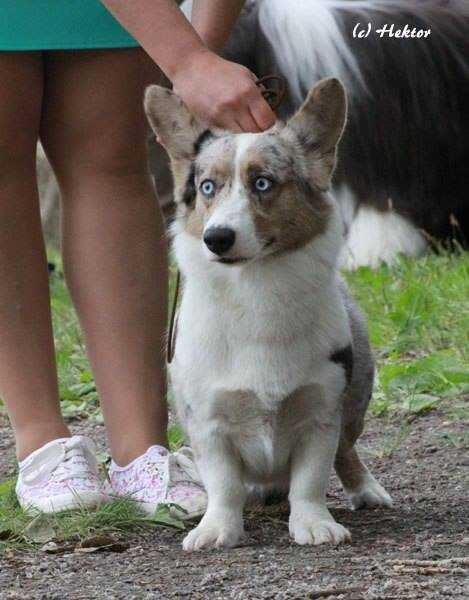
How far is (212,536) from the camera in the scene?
2.39 metres

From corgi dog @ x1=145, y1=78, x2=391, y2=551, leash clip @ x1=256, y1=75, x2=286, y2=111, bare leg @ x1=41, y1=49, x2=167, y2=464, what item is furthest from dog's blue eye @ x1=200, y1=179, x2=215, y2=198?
bare leg @ x1=41, y1=49, x2=167, y2=464

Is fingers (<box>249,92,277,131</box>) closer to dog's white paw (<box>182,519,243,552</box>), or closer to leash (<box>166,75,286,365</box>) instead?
leash (<box>166,75,286,365</box>)

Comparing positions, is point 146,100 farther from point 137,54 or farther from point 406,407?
point 406,407

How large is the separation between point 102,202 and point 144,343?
0.33m

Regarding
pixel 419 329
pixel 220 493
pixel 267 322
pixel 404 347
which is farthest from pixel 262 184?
pixel 419 329

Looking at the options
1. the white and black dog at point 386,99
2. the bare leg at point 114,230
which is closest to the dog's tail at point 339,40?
the white and black dog at point 386,99

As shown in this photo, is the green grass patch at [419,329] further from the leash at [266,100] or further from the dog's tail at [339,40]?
the leash at [266,100]

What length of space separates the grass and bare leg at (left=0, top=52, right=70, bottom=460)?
0.20 meters

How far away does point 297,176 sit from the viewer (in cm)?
243

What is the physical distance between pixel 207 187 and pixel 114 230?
16.4 inches

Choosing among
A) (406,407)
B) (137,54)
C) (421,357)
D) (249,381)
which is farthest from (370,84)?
(249,381)

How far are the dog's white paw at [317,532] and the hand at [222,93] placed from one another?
0.77m

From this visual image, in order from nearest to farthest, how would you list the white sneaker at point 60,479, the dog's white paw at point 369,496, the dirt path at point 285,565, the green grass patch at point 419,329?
1. the dirt path at point 285,565
2. the white sneaker at point 60,479
3. the dog's white paw at point 369,496
4. the green grass patch at point 419,329

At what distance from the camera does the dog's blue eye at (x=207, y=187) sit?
238cm
